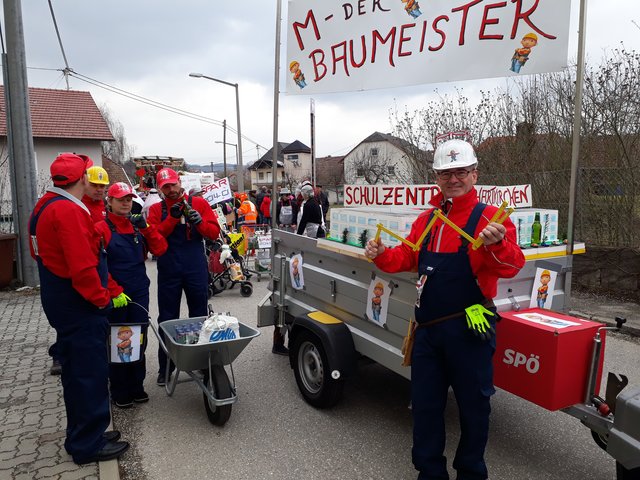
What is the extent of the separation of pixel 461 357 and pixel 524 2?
→ 2.51 meters

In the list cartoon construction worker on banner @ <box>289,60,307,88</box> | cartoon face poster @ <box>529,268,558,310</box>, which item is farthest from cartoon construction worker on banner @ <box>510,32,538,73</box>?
cartoon construction worker on banner @ <box>289,60,307,88</box>

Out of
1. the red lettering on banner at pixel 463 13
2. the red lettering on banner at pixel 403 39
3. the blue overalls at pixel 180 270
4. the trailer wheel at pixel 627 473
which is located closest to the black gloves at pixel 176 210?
the blue overalls at pixel 180 270

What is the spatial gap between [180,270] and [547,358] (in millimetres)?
3126

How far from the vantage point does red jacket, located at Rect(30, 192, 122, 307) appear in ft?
9.52

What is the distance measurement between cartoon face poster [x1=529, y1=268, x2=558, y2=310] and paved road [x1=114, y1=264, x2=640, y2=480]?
1078 millimetres

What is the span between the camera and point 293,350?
169 inches

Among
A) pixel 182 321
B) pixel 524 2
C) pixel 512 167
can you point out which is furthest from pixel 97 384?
pixel 512 167

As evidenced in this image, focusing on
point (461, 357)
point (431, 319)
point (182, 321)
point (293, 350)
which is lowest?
point (293, 350)

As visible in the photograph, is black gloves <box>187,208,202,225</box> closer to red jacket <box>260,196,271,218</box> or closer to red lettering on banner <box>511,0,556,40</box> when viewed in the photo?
red lettering on banner <box>511,0,556,40</box>

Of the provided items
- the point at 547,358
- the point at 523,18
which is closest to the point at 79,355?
the point at 547,358

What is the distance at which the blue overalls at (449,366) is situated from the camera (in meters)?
2.49

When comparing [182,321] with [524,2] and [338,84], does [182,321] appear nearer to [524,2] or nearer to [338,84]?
[338,84]

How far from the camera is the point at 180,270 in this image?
434cm

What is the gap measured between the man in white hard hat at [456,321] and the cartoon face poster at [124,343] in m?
2.21
